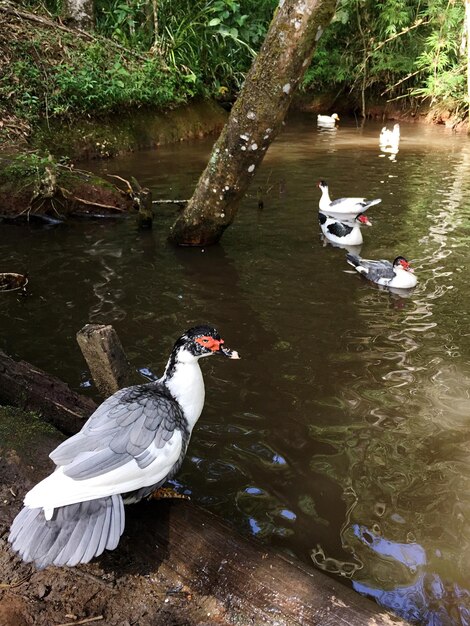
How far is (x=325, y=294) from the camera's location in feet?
18.7

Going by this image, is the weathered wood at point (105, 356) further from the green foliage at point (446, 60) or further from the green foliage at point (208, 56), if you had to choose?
the green foliage at point (446, 60)

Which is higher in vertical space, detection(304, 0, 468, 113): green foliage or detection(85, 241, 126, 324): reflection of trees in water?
detection(304, 0, 468, 113): green foliage

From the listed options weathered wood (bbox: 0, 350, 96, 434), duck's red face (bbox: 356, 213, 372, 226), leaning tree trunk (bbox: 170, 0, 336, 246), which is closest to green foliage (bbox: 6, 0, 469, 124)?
leaning tree trunk (bbox: 170, 0, 336, 246)

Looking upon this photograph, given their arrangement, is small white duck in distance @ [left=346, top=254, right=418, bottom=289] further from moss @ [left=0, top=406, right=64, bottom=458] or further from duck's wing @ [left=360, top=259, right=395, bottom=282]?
moss @ [left=0, top=406, right=64, bottom=458]

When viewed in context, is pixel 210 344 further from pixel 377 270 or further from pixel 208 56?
pixel 208 56

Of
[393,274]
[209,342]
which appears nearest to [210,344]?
[209,342]

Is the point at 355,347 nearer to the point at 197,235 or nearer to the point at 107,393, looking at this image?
the point at 107,393

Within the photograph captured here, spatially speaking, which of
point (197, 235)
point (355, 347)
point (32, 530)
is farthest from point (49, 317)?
point (32, 530)

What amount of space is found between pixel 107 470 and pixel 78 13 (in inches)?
556

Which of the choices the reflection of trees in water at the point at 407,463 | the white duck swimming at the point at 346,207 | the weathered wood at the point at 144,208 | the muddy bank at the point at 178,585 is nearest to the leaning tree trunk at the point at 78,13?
the weathered wood at the point at 144,208

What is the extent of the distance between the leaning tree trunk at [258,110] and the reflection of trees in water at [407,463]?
6.89 ft

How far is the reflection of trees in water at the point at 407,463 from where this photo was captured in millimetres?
2600

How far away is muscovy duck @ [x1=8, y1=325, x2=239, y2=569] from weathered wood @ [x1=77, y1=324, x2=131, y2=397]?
14.6 inches

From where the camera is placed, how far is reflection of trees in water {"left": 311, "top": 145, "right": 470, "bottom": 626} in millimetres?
2600
